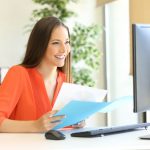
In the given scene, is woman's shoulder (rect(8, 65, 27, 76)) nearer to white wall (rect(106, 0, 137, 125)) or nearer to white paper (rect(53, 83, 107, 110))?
white paper (rect(53, 83, 107, 110))

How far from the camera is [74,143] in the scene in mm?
1599

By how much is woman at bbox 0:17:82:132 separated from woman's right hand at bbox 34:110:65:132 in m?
0.22

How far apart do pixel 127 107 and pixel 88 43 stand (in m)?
0.88

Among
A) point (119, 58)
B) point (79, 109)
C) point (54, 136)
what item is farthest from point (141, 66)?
point (119, 58)

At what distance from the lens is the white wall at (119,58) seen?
4.71m

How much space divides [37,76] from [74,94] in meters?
0.36

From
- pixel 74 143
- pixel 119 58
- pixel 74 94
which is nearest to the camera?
pixel 74 143

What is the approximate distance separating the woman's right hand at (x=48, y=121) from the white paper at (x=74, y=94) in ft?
0.28

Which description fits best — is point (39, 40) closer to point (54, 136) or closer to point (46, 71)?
point (46, 71)

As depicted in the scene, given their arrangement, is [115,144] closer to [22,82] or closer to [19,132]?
[19,132]

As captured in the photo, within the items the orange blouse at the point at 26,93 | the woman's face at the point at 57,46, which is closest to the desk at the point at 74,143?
the orange blouse at the point at 26,93

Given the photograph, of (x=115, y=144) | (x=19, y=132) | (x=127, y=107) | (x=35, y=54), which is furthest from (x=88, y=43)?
(x=115, y=144)

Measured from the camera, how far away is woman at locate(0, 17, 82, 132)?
2.14 metres

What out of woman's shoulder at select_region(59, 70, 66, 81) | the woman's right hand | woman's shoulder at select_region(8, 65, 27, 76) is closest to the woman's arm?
the woman's right hand
